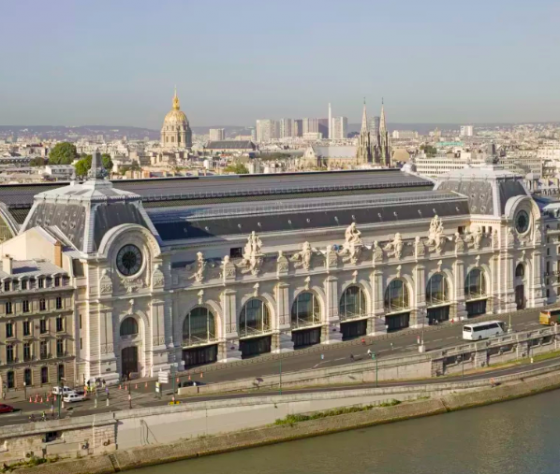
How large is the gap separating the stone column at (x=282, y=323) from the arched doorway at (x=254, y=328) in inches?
19.5

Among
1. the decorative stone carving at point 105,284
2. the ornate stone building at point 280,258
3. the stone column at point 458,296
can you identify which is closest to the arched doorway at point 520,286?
the ornate stone building at point 280,258

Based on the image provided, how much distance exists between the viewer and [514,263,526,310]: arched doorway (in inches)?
3706

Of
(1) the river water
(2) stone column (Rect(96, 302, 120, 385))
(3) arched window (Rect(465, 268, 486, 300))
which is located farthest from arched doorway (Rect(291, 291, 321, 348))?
(3) arched window (Rect(465, 268, 486, 300))

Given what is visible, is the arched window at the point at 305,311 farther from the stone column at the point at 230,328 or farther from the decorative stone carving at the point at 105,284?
the decorative stone carving at the point at 105,284

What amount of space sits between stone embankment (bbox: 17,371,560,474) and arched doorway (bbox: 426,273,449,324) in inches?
477

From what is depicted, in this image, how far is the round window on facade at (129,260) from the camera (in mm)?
70312

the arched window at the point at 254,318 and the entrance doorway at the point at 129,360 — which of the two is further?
the arched window at the point at 254,318

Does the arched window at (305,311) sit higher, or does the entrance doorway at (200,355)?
the arched window at (305,311)

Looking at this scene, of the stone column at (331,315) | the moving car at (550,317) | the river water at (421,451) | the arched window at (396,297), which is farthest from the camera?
the moving car at (550,317)

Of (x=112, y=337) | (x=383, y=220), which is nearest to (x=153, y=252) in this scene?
(x=112, y=337)

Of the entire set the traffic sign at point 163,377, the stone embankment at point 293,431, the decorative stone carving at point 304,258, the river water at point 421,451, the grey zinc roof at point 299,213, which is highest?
the grey zinc roof at point 299,213

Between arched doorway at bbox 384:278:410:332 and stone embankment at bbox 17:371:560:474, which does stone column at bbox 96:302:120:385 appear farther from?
arched doorway at bbox 384:278:410:332

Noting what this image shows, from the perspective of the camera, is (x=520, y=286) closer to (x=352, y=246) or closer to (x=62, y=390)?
(x=352, y=246)

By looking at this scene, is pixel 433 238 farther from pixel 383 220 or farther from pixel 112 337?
pixel 112 337
